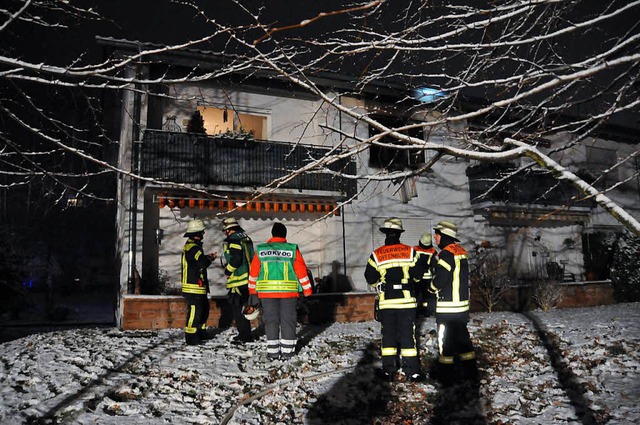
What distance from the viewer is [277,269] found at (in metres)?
6.17

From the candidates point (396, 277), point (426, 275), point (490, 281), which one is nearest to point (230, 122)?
point (490, 281)

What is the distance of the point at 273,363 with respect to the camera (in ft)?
19.1

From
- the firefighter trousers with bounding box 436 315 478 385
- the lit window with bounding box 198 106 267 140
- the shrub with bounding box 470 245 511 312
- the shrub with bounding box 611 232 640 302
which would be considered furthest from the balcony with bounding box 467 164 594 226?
the firefighter trousers with bounding box 436 315 478 385

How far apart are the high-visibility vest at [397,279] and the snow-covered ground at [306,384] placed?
975 millimetres

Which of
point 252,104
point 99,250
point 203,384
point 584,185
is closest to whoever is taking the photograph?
point 584,185

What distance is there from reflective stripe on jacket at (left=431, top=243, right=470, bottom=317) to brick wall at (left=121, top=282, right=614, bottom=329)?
4.87 m

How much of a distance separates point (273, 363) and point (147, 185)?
6.60m

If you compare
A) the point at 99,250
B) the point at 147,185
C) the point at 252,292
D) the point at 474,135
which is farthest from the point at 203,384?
the point at 99,250

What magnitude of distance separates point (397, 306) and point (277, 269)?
6.22ft

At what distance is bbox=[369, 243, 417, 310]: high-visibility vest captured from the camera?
5.20m

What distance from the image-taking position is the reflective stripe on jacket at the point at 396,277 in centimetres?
520

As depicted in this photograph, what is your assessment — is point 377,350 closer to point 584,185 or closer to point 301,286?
point 301,286

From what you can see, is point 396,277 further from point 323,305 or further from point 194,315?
point 323,305

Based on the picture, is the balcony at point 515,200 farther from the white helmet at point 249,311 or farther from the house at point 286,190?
the white helmet at point 249,311
